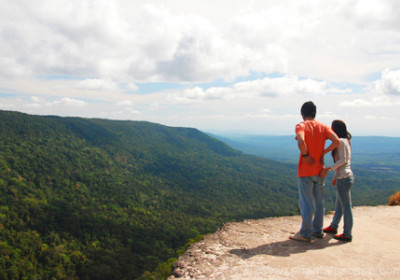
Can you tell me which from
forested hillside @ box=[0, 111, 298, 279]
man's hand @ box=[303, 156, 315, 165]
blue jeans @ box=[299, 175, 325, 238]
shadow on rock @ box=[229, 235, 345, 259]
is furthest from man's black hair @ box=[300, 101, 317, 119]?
forested hillside @ box=[0, 111, 298, 279]

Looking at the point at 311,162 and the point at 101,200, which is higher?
the point at 311,162

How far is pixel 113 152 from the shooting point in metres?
176

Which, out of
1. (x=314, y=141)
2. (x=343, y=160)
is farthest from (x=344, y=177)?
(x=314, y=141)

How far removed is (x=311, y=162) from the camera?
4.94 metres

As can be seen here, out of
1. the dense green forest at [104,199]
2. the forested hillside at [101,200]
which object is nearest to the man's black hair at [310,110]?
the dense green forest at [104,199]

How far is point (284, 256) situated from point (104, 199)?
117914 mm

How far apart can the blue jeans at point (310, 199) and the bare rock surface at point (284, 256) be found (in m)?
0.40

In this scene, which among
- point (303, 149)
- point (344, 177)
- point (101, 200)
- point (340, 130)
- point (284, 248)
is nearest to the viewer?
point (303, 149)

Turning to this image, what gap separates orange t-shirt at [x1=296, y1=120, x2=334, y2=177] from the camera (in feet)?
16.4

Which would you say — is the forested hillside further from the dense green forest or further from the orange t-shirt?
the orange t-shirt

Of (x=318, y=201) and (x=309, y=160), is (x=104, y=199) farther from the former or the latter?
(x=309, y=160)

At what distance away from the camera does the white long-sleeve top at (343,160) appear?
16.9ft

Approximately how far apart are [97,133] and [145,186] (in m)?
74.2

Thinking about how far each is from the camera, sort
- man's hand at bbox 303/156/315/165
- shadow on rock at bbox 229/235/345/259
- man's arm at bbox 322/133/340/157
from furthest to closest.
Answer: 1. man's arm at bbox 322/133/340/157
2. man's hand at bbox 303/156/315/165
3. shadow on rock at bbox 229/235/345/259
